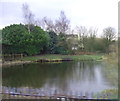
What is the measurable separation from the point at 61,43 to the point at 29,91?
538 inches

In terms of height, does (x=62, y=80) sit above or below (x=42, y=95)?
below

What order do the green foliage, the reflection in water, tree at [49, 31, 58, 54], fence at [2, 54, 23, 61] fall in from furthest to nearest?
tree at [49, 31, 58, 54] → the green foliage → fence at [2, 54, 23, 61] → the reflection in water

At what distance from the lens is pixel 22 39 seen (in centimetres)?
1362

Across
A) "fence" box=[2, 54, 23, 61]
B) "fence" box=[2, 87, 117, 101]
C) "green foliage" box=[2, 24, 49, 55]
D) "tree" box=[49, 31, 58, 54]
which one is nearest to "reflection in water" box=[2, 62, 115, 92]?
"fence" box=[2, 87, 117, 101]

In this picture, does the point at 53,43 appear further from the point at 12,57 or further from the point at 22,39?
the point at 12,57

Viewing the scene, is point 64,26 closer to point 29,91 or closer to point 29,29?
point 29,29

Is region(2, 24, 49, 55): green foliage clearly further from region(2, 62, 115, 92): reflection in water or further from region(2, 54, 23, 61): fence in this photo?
region(2, 62, 115, 92): reflection in water

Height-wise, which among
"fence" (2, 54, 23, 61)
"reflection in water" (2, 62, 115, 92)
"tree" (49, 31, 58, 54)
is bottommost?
"reflection in water" (2, 62, 115, 92)

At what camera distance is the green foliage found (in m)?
13.3

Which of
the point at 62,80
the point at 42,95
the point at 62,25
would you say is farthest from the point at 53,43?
the point at 42,95

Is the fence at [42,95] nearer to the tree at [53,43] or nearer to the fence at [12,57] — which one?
the fence at [12,57]

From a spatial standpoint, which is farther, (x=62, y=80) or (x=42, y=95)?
(x=62, y=80)

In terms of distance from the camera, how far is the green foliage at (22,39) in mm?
13297

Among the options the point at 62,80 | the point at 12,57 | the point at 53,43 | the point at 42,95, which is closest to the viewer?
the point at 42,95
